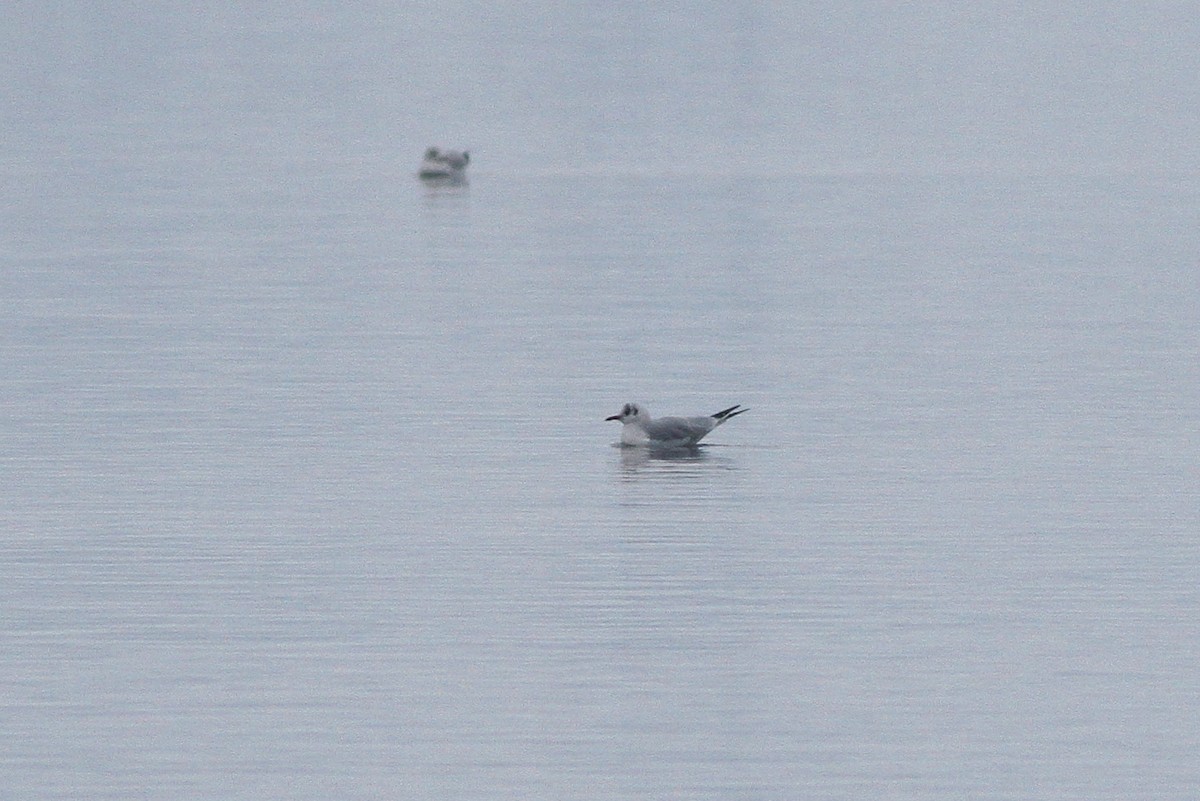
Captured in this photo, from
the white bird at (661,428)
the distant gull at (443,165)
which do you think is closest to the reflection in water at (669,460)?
the white bird at (661,428)

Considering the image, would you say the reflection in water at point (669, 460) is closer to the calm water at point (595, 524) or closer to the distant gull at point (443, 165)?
the calm water at point (595, 524)

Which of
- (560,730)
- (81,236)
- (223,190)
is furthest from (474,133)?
(560,730)

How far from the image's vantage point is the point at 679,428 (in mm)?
22141

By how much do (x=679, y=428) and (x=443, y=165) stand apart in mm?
31659

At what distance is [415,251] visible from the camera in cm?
4019

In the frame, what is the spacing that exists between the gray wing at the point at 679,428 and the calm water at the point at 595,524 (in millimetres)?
258

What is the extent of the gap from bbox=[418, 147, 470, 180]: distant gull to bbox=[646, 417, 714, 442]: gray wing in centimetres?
3151

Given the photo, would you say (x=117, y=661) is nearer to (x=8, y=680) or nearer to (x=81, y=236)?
(x=8, y=680)

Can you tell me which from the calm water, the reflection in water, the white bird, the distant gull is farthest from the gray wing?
the distant gull

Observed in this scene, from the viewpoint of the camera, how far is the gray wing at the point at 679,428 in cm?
2211

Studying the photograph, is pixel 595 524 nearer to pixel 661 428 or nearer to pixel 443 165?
pixel 661 428

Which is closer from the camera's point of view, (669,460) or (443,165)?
(669,460)

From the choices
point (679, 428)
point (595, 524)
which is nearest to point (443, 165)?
point (679, 428)

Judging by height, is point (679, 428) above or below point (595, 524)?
above
